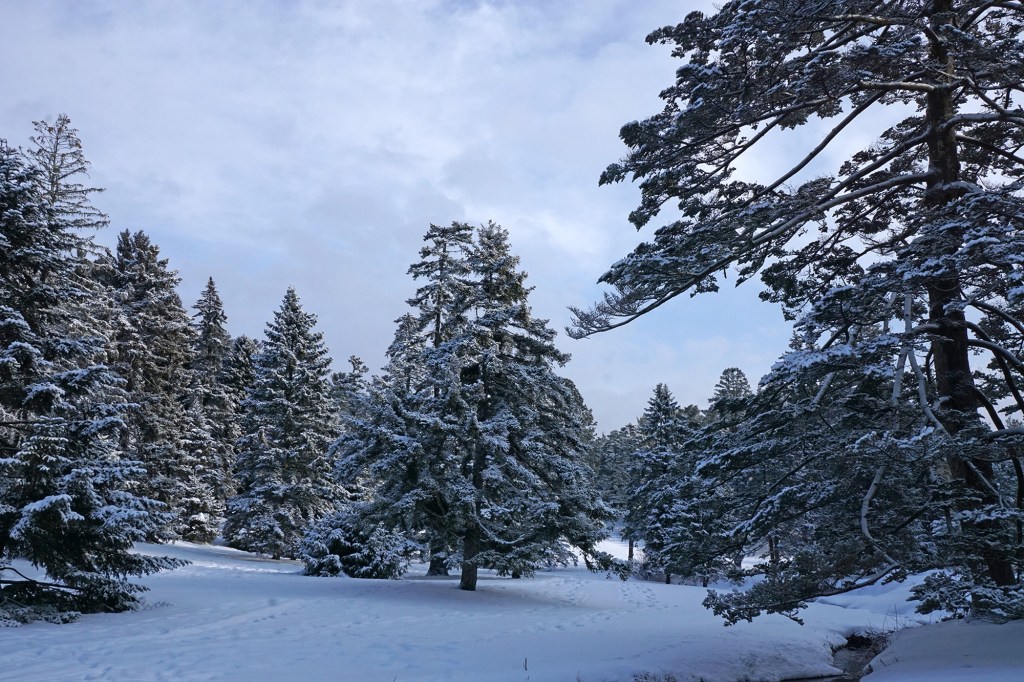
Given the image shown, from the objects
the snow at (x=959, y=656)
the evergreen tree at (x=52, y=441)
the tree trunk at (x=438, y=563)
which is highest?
the evergreen tree at (x=52, y=441)

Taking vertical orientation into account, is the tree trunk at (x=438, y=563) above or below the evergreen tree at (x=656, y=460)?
below

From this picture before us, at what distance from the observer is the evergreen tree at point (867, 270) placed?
22.8ft

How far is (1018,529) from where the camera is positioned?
6.83 metres

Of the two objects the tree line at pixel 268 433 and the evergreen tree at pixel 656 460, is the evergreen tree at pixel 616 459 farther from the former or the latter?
the tree line at pixel 268 433

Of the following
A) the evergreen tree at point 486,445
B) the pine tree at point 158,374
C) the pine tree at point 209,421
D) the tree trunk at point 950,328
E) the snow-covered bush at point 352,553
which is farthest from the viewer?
the pine tree at point 209,421

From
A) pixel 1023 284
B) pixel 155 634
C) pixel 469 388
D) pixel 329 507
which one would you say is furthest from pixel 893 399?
pixel 329 507

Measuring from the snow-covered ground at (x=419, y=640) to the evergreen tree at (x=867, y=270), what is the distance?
162cm

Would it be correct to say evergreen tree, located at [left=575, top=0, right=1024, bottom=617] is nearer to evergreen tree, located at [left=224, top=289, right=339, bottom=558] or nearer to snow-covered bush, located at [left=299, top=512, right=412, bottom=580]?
snow-covered bush, located at [left=299, top=512, right=412, bottom=580]

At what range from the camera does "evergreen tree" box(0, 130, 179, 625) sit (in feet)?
39.6

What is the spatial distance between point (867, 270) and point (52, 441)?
1427 centimetres

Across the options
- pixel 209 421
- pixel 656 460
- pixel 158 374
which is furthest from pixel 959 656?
pixel 209 421

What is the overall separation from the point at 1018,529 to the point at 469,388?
1397 centimetres

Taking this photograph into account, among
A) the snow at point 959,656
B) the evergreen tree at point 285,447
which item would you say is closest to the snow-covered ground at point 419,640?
the snow at point 959,656

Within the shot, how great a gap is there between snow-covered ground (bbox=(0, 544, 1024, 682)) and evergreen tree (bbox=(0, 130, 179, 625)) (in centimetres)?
100
